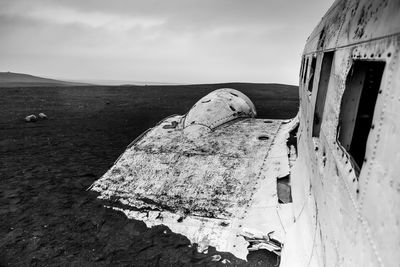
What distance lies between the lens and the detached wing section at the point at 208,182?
516cm

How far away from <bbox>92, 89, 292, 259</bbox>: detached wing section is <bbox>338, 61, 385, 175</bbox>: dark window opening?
2.36 m

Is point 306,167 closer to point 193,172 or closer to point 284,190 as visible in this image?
point 284,190

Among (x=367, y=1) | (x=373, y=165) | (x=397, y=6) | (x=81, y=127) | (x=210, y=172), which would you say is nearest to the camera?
(x=397, y=6)

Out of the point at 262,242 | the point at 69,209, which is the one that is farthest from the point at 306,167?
the point at 69,209

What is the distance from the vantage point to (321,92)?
455cm

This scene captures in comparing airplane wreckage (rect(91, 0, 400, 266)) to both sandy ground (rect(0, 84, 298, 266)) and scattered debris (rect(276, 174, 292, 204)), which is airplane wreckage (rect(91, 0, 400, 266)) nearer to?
scattered debris (rect(276, 174, 292, 204))

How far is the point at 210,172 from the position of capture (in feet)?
21.7

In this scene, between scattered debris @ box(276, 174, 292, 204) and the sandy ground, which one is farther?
scattered debris @ box(276, 174, 292, 204)

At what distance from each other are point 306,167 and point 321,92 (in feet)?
4.53

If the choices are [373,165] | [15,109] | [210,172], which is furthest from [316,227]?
[15,109]

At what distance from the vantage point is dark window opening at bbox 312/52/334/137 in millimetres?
4293

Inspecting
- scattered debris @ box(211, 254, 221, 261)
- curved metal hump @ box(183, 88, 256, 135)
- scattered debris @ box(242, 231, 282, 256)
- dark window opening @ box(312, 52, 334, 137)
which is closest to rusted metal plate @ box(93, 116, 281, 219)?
curved metal hump @ box(183, 88, 256, 135)

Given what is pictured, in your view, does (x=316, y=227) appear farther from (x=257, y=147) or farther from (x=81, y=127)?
(x=81, y=127)

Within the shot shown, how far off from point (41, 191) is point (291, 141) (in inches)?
259
